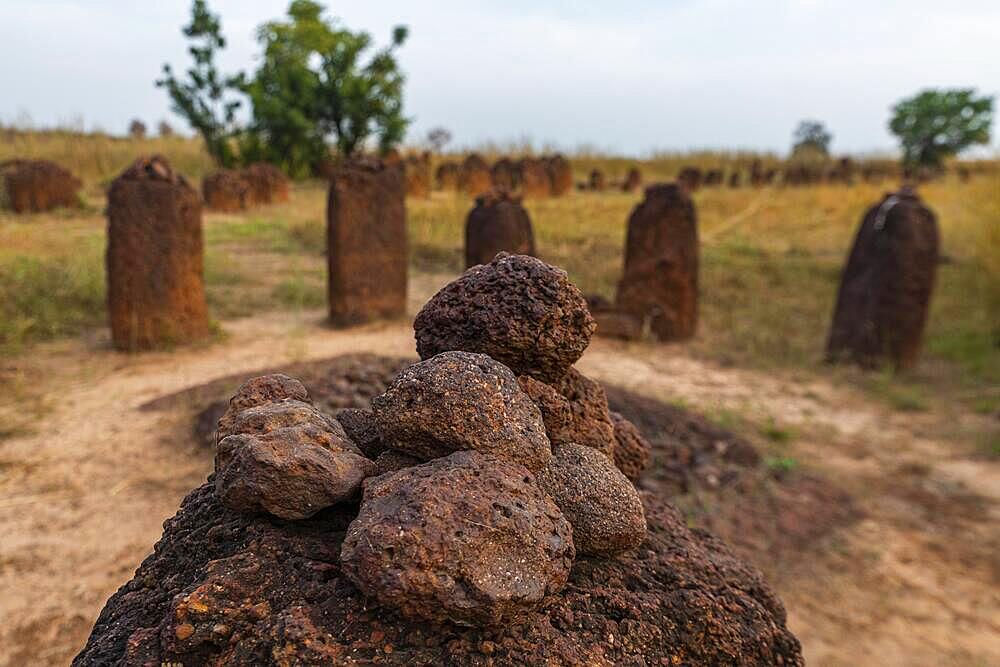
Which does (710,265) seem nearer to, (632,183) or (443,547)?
(443,547)

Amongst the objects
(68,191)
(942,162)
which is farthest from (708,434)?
(942,162)

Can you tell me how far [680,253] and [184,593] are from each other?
20.2 ft

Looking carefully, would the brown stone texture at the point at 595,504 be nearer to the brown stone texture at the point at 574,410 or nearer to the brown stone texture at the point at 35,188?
the brown stone texture at the point at 574,410

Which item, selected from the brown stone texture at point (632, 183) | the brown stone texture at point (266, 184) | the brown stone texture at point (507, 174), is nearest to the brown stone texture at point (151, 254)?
the brown stone texture at point (266, 184)

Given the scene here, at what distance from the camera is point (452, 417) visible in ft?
4.17

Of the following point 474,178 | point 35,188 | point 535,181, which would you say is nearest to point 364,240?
point 35,188

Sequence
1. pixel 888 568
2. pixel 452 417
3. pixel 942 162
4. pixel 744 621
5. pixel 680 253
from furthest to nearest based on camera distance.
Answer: pixel 942 162 → pixel 680 253 → pixel 888 568 → pixel 744 621 → pixel 452 417

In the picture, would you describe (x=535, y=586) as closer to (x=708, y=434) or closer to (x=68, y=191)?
(x=708, y=434)

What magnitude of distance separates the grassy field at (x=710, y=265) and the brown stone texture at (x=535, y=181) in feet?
6.45

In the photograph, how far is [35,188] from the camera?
11031 millimetres

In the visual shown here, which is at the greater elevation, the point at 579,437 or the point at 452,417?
the point at 452,417

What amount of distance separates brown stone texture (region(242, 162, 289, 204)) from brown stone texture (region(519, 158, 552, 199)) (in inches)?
201

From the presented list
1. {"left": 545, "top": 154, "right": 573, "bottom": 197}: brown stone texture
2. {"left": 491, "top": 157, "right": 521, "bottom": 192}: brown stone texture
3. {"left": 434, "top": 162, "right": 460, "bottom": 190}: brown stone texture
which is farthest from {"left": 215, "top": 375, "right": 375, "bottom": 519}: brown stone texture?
{"left": 545, "top": 154, "right": 573, "bottom": 197}: brown stone texture

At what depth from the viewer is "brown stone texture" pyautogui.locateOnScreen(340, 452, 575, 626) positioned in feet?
3.47
